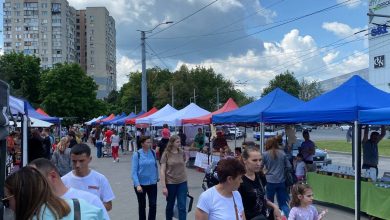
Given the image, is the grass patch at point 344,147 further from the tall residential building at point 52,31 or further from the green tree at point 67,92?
the tall residential building at point 52,31

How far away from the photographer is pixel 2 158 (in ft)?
8.31

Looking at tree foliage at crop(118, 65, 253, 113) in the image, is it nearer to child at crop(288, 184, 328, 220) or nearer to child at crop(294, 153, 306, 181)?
child at crop(294, 153, 306, 181)

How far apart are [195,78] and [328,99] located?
213 feet

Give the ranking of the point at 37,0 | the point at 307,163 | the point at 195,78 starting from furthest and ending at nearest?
the point at 37,0
the point at 195,78
the point at 307,163

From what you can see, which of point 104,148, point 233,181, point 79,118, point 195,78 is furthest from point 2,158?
point 195,78

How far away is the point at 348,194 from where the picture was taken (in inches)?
402

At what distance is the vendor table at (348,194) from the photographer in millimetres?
8898

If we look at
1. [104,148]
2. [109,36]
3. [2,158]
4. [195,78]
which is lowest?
[104,148]

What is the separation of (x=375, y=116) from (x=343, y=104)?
138cm

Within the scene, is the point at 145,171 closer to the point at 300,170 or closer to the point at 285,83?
the point at 300,170

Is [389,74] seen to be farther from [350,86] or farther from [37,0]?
[350,86]

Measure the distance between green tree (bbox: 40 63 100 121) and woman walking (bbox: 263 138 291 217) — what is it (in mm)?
44579

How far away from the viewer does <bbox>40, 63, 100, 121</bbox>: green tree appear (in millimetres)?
51000

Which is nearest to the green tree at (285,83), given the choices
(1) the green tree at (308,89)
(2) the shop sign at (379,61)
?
(1) the green tree at (308,89)
